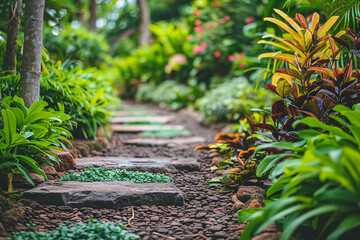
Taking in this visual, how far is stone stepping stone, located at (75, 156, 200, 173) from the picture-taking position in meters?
2.37

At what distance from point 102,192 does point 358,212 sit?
1.34 m

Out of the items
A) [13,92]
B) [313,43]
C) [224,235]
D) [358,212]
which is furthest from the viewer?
[13,92]

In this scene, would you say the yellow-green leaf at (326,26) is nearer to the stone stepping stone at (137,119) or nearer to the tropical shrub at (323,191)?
the tropical shrub at (323,191)

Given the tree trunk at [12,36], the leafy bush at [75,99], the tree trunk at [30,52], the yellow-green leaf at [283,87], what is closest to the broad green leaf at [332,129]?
the yellow-green leaf at [283,87]

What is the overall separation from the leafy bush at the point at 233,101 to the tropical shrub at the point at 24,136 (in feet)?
8.27

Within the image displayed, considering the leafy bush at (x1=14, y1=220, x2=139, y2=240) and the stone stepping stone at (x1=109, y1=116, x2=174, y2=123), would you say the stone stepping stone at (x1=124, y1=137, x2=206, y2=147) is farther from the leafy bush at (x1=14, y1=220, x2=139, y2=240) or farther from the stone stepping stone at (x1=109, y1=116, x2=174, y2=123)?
the leafy bush at (x1=14, y1=220, x2=139, y2=240)

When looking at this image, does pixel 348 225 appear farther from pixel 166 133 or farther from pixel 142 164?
pixel 166 133

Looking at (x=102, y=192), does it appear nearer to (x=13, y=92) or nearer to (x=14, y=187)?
(x=14, y=187)

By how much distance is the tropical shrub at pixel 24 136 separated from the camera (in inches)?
66.9

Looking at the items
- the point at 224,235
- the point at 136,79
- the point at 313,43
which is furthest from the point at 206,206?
the point at 136,79

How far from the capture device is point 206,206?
1842 millimetres

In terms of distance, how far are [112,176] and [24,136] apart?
2.19ft

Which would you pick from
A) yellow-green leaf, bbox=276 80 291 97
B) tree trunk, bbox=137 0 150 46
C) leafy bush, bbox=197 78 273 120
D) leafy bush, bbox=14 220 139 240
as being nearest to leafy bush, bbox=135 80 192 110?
leafy bush, bbox=197 78 273 120

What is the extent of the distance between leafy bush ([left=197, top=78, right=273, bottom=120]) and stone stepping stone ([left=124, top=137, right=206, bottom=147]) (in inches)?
27.0
